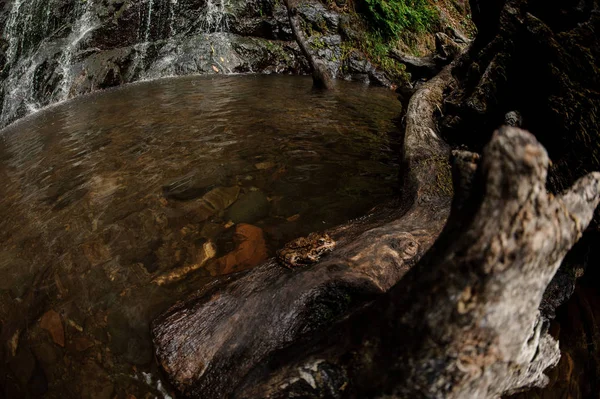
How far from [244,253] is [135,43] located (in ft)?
39.6

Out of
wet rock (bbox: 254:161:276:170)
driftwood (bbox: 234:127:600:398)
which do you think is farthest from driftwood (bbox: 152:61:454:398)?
wet rock (bbox: 254:161:276:170)

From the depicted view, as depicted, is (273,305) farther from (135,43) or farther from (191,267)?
(135,43)

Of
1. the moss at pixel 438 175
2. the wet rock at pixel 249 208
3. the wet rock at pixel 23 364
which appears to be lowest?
the wet rock at pixel 23 364

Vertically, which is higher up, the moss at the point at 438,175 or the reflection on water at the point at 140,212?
the moss at the point at 438,175

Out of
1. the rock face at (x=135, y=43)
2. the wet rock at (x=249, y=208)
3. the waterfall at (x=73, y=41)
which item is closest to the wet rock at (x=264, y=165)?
the wet rock at (x=249, y=208)

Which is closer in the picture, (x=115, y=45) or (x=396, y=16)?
(x=115, y=45)

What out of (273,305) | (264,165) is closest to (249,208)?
(264,165)

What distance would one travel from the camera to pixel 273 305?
1.91 metres

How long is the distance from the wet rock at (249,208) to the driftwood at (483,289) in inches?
92.3

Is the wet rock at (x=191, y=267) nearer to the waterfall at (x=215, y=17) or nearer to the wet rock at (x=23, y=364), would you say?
the wet rock at (x=23, y=364)

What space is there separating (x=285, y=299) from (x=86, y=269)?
6.18ft

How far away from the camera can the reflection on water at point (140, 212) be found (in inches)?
86.6

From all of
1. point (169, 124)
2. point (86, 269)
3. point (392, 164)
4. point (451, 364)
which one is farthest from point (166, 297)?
point (169, 124)

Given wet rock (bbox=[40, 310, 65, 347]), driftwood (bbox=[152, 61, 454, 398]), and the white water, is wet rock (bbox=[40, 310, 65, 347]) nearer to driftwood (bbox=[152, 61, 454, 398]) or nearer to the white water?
driftwood (bbox=[152, 61, 454, 398])
